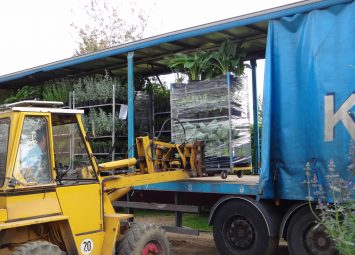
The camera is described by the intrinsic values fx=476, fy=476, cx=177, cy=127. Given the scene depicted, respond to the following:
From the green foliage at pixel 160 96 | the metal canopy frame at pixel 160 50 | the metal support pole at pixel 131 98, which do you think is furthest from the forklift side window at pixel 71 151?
the green foliage at pixel 160 96

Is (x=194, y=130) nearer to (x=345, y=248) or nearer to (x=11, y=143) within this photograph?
(x=11, y=143)

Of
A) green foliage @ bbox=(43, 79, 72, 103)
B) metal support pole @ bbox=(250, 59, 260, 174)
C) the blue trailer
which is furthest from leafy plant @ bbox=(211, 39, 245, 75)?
green foliage @ bbox=(43, 79, 72, 103)

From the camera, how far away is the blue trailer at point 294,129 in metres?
5.91

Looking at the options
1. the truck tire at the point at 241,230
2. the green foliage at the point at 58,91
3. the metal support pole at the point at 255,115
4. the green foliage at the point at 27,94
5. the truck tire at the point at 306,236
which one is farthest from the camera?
the green foliage at the point at 27,94

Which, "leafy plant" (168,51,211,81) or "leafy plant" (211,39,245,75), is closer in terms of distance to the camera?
"leafy plant" (211,39,245,75)

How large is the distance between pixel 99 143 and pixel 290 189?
5.04 m

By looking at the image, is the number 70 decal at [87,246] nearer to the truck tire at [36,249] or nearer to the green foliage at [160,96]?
the truck tire at [36,249]

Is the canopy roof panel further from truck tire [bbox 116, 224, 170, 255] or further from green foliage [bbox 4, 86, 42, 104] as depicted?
truck tire [bbox 116, 224, 170, 255]

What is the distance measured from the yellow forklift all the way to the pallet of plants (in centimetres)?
209

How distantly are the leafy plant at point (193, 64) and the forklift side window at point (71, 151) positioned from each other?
3.44 metres

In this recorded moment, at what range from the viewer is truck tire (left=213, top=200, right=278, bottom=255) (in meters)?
6.62

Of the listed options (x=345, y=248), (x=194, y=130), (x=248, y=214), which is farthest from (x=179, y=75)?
(x=345, y=248)

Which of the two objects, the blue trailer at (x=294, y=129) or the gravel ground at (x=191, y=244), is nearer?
the blue trailer at (x=294, y=129)

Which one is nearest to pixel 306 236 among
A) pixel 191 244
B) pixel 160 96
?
pixel 191 244
